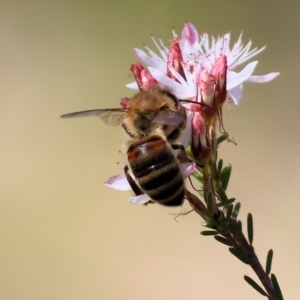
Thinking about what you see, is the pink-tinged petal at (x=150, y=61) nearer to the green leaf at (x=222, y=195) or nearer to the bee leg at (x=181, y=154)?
the bee leg at (x=181, y=154)

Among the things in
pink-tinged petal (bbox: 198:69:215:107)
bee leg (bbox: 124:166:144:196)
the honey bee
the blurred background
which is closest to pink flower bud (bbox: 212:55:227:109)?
pink-tinged petal (bbox: 198:69:215:107)

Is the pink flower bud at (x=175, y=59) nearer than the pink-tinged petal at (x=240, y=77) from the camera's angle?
No

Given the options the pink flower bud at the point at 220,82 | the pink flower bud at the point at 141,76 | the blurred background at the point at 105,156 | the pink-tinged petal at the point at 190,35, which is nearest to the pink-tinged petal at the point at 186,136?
the pink flower bud at the point at 220,82

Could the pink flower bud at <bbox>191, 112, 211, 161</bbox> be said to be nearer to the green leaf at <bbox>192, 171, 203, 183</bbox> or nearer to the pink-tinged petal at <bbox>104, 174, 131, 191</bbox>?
the green leaf at <bbox>192, 171, 203, 183</bbox>

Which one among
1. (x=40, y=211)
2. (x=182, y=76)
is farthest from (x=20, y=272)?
(x=182, y=76)

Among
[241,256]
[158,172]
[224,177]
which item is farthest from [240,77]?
[241,256]

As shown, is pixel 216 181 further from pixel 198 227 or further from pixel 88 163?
pixel 88 163

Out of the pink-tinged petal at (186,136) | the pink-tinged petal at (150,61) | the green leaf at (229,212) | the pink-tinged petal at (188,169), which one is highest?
the pink-tinged petal at (150,61)
